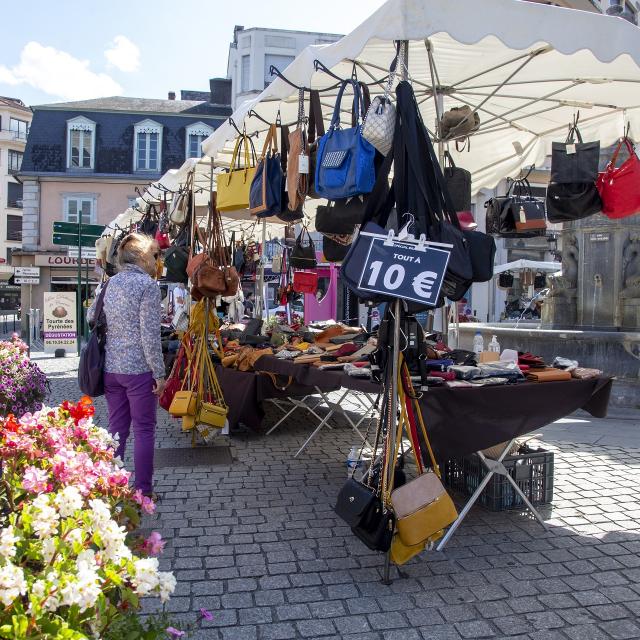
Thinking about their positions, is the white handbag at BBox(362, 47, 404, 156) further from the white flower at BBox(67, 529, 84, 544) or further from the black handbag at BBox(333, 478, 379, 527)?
the white flower at BBox(67, 529, 84, 544)

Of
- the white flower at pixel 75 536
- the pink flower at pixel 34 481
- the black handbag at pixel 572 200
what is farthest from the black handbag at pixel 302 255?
the white flower at pixel 75 536

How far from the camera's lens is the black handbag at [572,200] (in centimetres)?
616

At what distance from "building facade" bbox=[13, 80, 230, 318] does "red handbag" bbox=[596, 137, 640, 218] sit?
1107 inches

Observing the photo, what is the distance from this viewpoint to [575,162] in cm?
612

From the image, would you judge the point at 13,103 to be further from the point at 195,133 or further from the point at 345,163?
the point at 345,163

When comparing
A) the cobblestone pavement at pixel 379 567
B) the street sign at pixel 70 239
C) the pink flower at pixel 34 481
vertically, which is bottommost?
the cobblestone pavement at pixel 379 567

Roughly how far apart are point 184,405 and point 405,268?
139 inches

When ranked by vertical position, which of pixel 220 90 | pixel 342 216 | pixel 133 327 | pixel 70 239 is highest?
pixel 220 90

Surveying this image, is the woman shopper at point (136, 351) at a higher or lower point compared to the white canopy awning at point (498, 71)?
lower

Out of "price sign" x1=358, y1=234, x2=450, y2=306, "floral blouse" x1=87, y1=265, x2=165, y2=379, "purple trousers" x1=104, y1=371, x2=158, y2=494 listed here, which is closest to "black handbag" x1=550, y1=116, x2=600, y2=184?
"price sign" x1=358, y1=234, x2=450, y2=306

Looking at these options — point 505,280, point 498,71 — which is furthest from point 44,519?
point 505,280

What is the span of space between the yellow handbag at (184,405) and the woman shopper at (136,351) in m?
1.70

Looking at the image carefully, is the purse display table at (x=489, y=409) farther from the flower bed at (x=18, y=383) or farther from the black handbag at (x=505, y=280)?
the black handbag at (x=505, y=280)

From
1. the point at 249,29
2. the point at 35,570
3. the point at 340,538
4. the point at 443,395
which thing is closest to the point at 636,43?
the point at 443,395
